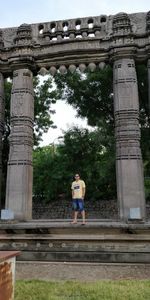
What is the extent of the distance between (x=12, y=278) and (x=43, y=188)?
600 inches

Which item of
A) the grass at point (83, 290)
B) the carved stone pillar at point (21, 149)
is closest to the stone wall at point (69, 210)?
the carved stone pillar at point (21, 149)

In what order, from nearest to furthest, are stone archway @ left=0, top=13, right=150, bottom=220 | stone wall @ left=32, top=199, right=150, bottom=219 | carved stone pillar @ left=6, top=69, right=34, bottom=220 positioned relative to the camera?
stone archway @ left=0, top=13, right=150, bottom=220
carved stone pillar @ left=6, top=69, right=34, bottom=220
stone wall @ left=32, top=199, right=150, bottom=219

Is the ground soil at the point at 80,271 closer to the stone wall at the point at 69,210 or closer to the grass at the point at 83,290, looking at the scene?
the grass at the point at 83,290

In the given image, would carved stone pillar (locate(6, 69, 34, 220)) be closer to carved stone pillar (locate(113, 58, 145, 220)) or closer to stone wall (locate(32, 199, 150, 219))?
carved stone pillar (locate(113, 58, 145, 220))

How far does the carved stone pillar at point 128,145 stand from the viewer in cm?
909

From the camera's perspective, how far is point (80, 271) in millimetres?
5785

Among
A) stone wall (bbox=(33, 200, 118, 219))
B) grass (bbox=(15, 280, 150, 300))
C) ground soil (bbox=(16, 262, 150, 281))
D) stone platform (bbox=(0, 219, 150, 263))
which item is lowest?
grass (bbox=(15, 280, 150, 300))

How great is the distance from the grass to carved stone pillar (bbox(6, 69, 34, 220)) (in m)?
4.50

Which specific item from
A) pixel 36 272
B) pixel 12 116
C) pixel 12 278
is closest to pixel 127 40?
pixel 12 116

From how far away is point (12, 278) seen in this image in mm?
3758

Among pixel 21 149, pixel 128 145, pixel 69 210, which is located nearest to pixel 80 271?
pixel 128 145

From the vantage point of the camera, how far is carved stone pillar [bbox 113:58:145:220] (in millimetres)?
9094

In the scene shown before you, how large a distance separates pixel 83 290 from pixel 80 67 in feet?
25.7

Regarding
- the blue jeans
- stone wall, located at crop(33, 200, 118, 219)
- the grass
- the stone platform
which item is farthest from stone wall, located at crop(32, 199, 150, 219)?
the grass
